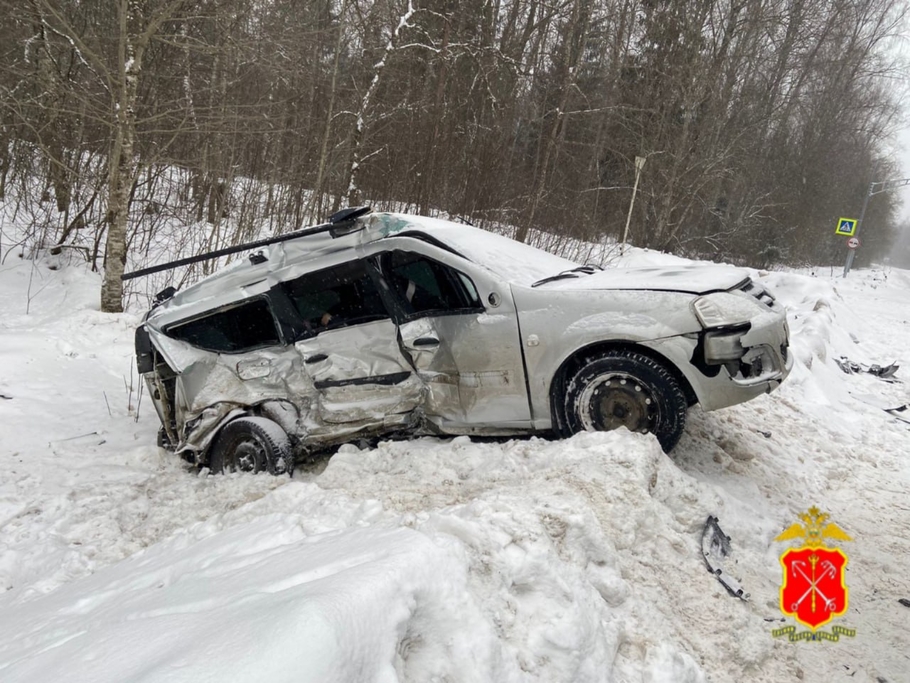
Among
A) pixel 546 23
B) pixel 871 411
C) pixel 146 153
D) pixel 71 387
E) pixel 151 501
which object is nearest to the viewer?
pixel 151 501

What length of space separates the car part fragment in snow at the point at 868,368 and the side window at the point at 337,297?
6659 millimetres

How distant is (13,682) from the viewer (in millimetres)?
1759

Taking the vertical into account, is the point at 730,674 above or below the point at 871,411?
below

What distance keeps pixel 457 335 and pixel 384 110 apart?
1117cm

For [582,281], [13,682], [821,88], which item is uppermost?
[821,88]

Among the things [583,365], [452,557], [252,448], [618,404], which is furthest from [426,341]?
[452,557]

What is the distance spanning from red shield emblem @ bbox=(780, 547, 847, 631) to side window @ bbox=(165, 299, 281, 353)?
144 inches

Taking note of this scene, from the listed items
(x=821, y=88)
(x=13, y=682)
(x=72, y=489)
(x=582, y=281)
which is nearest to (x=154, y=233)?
(x=72, y=489)

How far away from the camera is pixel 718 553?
3.00 metres

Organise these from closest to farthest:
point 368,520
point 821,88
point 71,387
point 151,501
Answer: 1. point 368,520
2. point 151,501
3. point 71,387
4. point 821,88

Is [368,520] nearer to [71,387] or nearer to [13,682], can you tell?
[13,682]

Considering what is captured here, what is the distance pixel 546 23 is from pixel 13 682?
52.3 ft

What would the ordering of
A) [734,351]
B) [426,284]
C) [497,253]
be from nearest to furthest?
[734,351]
[426,284]
[497,253]

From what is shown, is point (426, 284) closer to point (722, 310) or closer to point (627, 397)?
point (627, 397)
